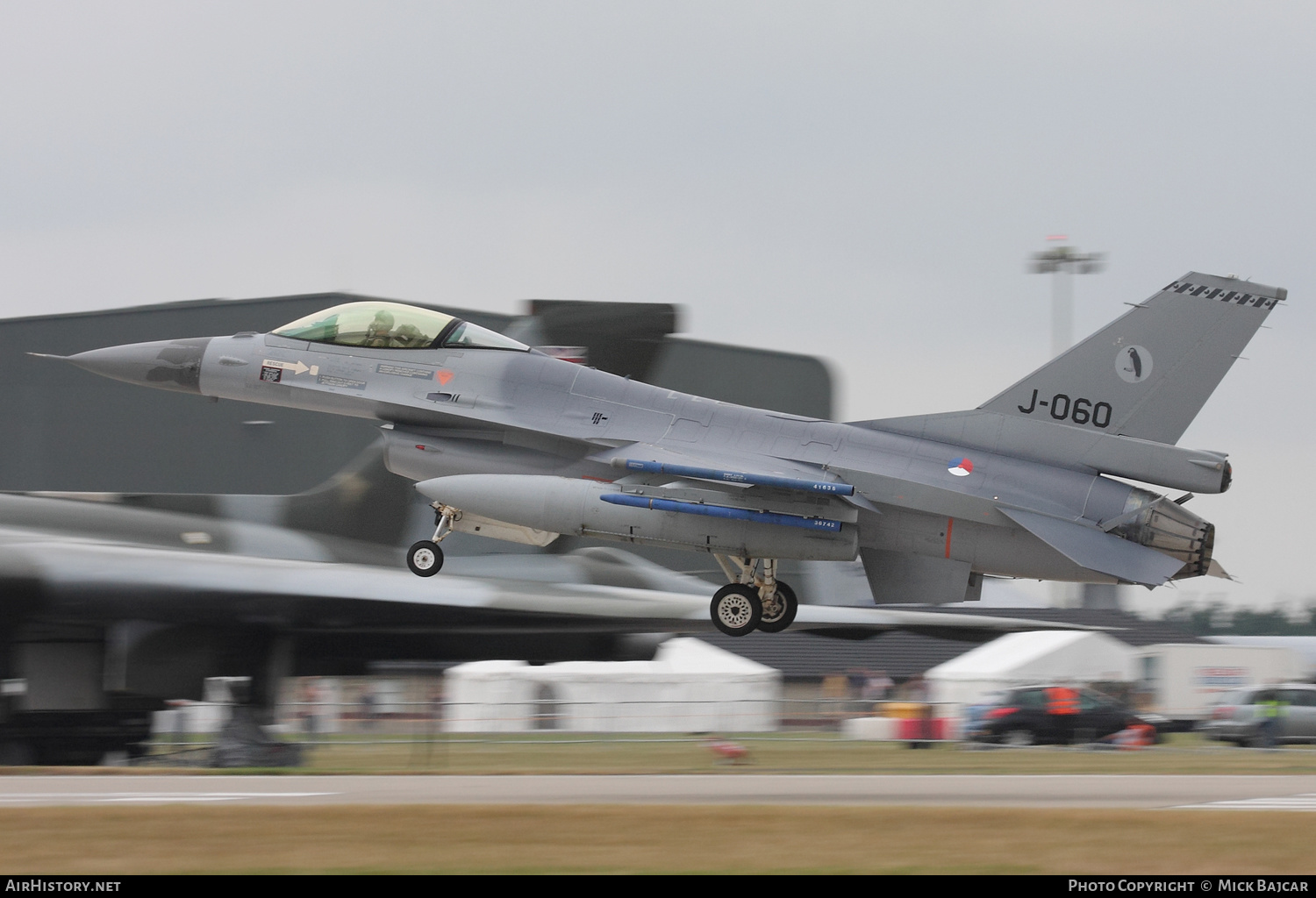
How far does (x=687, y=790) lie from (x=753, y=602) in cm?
208

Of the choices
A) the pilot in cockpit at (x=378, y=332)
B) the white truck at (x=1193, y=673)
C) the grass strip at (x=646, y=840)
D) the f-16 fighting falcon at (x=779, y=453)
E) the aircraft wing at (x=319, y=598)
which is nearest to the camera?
the grass strip at (x=646, y=840)

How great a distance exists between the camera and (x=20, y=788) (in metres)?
14.5

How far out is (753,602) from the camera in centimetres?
1457

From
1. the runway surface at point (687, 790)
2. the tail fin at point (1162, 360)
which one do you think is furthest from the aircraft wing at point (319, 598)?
the tail fin at point (1162, 360)

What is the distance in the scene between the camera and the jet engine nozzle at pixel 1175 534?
1385cm

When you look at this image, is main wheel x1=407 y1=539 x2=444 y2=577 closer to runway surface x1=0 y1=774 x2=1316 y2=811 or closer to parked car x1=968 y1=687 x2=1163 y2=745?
runway surface x1=0 y1=774 x2=1316 y2=811

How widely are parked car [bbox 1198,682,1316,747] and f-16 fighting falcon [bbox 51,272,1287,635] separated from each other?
11.1 metres

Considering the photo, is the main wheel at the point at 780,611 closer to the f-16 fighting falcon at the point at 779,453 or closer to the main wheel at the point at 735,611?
the f-16 fighting falcon at the point at 779,453

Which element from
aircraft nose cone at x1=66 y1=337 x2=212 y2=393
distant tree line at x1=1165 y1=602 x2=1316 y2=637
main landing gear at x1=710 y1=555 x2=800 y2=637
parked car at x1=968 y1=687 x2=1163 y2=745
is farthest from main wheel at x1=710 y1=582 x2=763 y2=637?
distant tree line at x1=1165 y1=602 x2=1316 y2=637

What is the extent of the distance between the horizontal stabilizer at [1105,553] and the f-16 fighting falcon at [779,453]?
0.02 metres

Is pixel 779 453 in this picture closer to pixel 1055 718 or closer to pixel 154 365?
pixel 154 365

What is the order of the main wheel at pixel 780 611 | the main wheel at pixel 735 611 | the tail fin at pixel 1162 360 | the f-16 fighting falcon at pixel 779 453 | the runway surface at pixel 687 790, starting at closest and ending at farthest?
the runway surface at pixel 687 790 → the f-16 fighting falcon at pixel 779 453 → the tail fin at pixel 1162 360 → the main wheel at pixel 735 611 → the main wheel at pixel 780 611

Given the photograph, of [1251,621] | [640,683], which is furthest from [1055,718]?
[1251,621]
